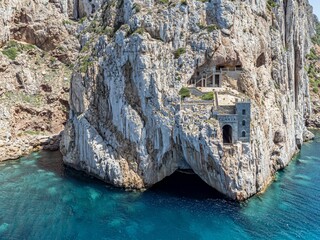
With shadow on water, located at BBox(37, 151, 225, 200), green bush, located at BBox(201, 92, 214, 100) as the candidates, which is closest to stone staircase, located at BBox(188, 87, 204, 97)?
green bush, located at BBox(201, 92, 214, 100)

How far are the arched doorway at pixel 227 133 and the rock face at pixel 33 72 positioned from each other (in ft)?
146

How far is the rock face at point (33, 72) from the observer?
69812mm

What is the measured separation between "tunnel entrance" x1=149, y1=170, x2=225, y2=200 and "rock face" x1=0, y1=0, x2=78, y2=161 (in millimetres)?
35837

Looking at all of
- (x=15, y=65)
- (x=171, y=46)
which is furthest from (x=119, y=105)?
(x=15, y=65)

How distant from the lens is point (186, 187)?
4669 cm

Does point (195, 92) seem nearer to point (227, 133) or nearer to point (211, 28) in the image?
point (227, 133)

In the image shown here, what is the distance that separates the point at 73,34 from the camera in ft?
290

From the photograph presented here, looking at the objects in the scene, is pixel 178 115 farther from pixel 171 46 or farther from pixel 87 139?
pixel 87 139

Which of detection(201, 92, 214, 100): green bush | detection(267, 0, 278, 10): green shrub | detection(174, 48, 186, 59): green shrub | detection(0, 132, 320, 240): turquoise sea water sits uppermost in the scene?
detection(267, 0, 278, 10): green shrub

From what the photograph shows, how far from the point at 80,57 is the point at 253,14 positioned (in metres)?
35.5

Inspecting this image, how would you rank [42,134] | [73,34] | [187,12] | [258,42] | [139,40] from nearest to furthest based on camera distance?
[139,40] < [187,12] < [258,42] < [42,134] < [73,34]

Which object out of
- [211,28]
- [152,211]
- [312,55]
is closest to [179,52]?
[211,28]

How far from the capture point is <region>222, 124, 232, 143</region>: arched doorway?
4425 centimetres

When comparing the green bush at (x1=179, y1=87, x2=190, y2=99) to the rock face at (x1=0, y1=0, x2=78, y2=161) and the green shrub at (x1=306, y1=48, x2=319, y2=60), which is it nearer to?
the rock face at (x1=0, y1=0, x2=78, y2=161)
